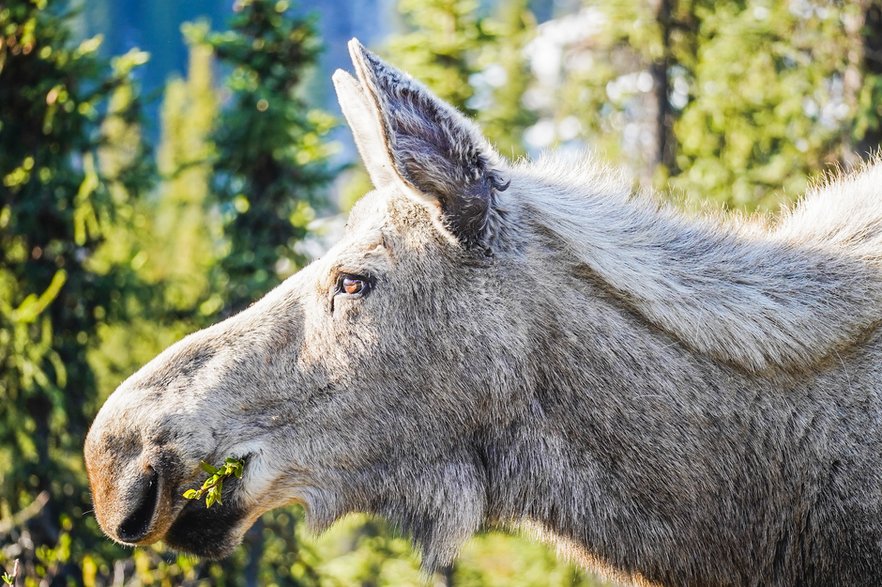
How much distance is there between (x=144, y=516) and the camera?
11.8 feet

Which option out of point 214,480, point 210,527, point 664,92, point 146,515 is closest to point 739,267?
point 214,480

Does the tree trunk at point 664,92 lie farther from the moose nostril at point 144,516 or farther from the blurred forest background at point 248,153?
the moose nostril at point 144,516

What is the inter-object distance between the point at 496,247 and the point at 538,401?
25.4 inches

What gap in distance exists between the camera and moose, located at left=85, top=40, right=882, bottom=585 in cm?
344

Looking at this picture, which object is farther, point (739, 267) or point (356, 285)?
point (356, 285)

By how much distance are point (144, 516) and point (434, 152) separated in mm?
1820

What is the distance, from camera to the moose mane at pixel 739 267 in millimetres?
3441

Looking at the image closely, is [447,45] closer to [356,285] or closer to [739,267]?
[356,285]

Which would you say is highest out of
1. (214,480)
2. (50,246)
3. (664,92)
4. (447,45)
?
(214,480)

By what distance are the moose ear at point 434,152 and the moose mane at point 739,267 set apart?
246 mm

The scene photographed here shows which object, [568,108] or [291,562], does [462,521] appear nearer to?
[291,562]

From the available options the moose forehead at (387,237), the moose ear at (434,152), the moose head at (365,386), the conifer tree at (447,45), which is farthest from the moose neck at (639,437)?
the conifer tree at (447,45)

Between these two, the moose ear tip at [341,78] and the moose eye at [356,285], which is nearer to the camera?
the moose eye at [356,285]

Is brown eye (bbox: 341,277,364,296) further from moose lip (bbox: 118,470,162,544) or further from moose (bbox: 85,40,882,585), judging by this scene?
moose lip (bbox: 118,470,162,544)
